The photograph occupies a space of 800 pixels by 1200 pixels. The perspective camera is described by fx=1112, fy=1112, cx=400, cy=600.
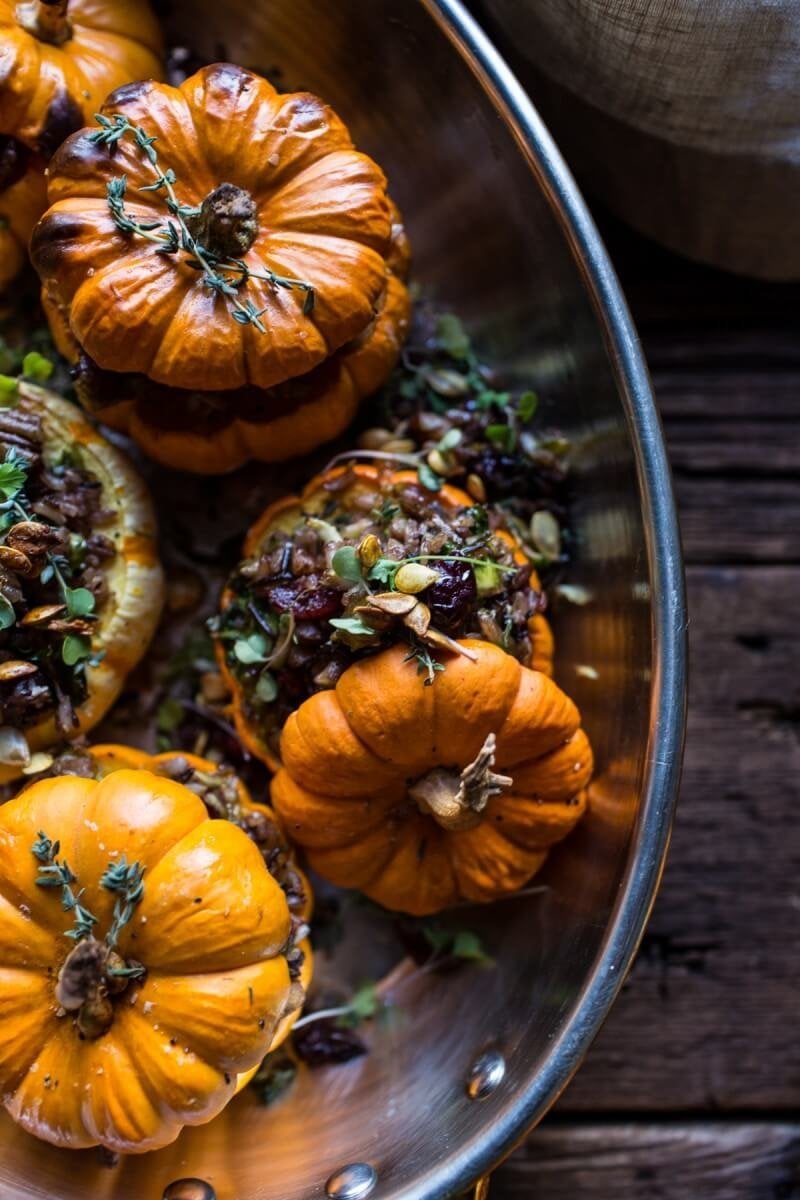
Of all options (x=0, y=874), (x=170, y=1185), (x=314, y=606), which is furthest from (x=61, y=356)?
(x=170, y=1185)

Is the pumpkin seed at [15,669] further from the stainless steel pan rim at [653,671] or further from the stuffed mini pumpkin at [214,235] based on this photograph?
the stainless steel pan rim at [653,671]

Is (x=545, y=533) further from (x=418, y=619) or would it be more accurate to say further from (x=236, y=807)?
(x=236, y=807)

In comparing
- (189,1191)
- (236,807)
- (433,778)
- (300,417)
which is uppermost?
(300,417)

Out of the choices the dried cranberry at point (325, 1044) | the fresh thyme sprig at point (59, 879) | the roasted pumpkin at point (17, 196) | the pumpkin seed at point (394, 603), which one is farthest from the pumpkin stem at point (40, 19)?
the dried cranberry at point (325, 1044)

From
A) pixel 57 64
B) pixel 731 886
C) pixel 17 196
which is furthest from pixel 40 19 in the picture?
Answer: pixel 731 886

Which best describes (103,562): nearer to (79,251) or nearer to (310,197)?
(79,251)

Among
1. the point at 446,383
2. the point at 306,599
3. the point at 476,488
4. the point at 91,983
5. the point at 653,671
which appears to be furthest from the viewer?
the point at 446,383

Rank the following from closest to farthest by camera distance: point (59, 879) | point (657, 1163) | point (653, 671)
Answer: point (59, 879) → point (653, 671) → point (657, 1163)
